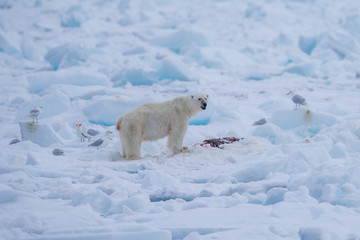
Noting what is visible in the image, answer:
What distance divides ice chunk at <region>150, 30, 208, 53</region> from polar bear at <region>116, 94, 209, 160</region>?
32.0 feet

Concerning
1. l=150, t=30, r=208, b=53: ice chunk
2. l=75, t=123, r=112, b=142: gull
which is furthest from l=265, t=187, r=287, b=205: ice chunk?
l=150, t=30, r=208, b=53: ice chunk

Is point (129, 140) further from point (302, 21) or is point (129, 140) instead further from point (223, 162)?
point (302, 21)

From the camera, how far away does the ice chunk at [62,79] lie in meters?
10.6

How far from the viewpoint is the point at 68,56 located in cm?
1299

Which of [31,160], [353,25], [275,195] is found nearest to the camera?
[275,195]

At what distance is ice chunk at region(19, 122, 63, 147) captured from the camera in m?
5.96

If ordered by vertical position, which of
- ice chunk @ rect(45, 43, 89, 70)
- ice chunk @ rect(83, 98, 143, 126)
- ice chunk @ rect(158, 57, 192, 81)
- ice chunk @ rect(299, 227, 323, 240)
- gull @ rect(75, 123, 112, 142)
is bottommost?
ice chunk @ rect(45, 43, 89, 70)

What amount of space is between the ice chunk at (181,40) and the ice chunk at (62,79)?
200 inches

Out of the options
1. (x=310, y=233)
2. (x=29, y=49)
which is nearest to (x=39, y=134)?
(x=310, y=233)

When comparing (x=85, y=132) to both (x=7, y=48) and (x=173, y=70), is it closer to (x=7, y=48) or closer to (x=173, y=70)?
(x=173, y=70)

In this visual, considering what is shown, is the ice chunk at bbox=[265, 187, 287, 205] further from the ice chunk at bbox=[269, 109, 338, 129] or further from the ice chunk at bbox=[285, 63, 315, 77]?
the ice chunk at bbox=[285, 63, 315, 77]

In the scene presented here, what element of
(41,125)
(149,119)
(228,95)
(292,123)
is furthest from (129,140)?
(228,95)

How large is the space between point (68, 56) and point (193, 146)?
8.47 metres

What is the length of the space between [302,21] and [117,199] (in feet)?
60.4
